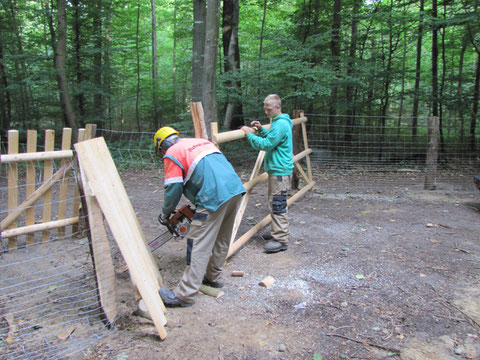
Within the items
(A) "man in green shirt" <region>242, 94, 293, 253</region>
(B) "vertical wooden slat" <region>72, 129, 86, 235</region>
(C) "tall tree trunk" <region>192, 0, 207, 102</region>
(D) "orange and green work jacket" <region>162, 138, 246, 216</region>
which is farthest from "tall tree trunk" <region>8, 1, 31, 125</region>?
(D) "orange and green work jacket" <region>162, 138, 246, 216</region>

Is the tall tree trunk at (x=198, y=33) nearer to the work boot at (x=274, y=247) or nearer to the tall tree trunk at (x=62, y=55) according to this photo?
the tall tree trunk at (x=62, y=55)

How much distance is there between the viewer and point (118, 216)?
2758mm

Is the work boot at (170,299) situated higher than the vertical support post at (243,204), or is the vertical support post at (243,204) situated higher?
the vertical support post at (243,204)

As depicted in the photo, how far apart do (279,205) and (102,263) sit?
2.29 metres

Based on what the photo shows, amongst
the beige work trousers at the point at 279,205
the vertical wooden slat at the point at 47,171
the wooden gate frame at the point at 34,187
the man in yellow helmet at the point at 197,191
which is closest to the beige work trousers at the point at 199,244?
the man in yellow helmet at the point at 197,191

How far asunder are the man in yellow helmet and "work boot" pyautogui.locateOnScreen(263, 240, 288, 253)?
1.30m

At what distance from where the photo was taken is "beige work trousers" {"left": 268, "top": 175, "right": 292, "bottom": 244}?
14.1ft

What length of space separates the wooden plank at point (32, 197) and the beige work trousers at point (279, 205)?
8.43 feet

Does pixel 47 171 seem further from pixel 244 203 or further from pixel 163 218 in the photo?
pixel 244 203

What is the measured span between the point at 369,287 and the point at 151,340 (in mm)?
2217

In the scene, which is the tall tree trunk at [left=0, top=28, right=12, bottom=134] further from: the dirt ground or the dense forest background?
the dirt ground

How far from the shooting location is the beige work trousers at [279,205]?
169 inches

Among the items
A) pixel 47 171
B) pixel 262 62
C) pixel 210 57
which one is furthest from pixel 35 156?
pixel 262 62

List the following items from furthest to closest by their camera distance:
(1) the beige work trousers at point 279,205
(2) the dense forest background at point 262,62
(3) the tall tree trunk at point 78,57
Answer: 1. (3) the tall tree trunk at point 78,57
2. (2) the dense forest background at point 262,62
3. (1) the beige work trousers at point 279,205
